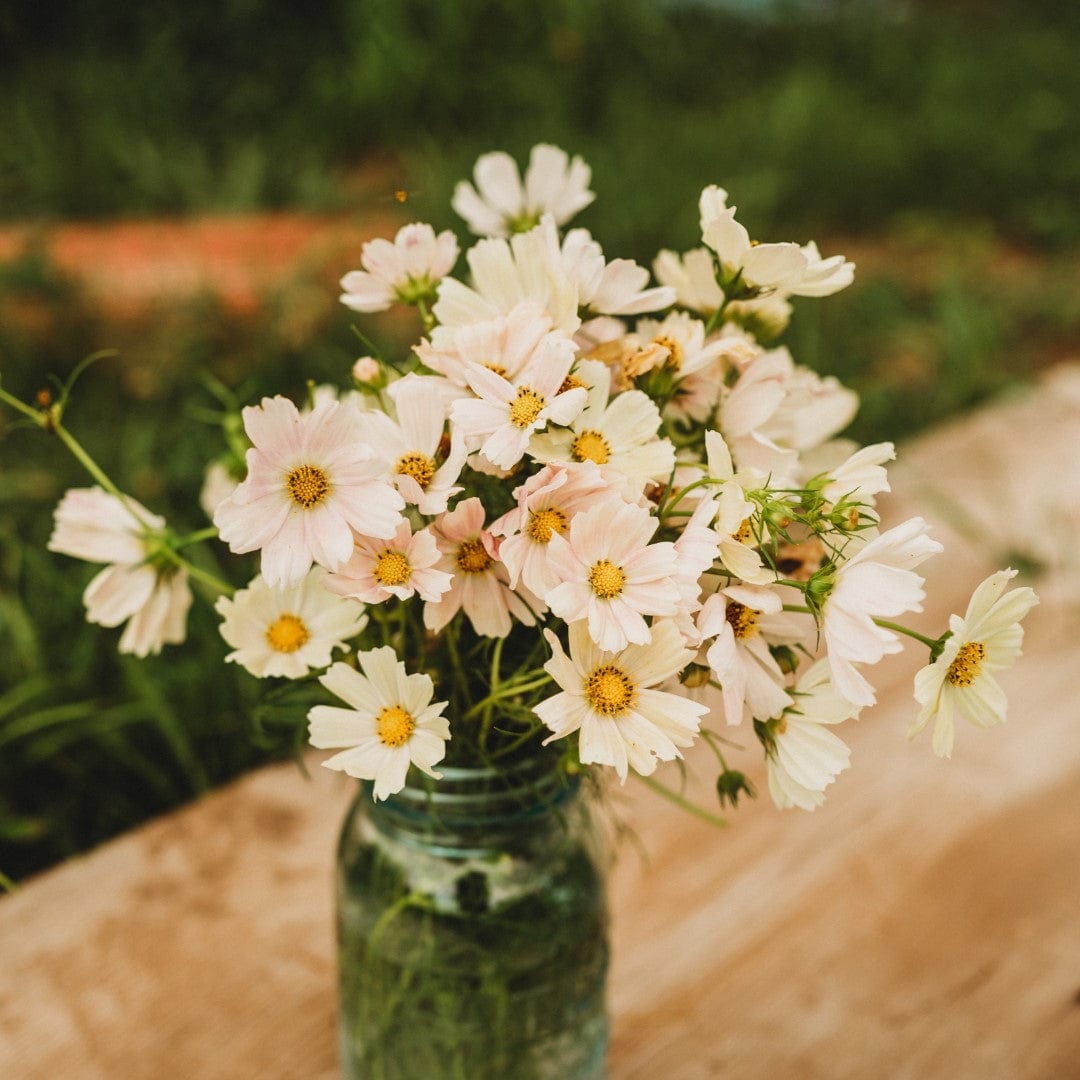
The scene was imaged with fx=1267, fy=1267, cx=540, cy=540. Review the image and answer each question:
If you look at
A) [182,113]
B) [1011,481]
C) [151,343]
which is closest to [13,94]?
[182,113]

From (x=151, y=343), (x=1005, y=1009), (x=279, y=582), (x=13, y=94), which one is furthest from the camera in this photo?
(x=13, y=94)

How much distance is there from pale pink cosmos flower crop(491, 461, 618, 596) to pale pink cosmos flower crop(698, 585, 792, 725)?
0.06 metres

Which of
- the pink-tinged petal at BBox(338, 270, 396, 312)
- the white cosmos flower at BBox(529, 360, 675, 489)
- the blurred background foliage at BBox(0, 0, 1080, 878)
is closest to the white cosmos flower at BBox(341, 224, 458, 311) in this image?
the pink-tinged petal at BBox(338, 270, 396, 312)

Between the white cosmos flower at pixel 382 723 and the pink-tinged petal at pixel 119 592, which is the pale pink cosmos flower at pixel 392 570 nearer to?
the white cosmos flower at pixel 382 723

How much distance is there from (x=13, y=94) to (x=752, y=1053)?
8.52 feet

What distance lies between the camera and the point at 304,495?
1.56ft

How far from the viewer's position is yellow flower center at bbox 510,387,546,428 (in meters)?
0.48

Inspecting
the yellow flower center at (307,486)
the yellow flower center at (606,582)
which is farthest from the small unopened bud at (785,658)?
the yellow flower center at (307,486)

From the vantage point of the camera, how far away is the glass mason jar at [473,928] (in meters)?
0.64

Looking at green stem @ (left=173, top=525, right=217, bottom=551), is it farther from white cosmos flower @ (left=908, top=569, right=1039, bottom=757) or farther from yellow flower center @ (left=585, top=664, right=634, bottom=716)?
white cosmos flower @ (left=908, top=569, right=1039, bottom=757)

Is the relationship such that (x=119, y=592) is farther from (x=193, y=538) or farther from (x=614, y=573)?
(x=614, y=573)

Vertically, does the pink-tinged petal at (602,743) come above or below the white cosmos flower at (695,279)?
below

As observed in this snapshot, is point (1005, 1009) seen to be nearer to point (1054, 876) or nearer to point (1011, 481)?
point (1054, 876)

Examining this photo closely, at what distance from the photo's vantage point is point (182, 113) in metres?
2.72
